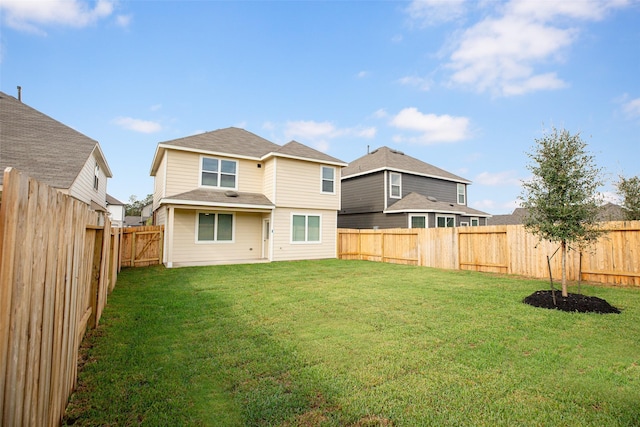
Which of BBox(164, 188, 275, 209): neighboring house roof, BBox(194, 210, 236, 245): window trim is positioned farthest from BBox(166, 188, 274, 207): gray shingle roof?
BBox(194, 210, 236, 245): window trim

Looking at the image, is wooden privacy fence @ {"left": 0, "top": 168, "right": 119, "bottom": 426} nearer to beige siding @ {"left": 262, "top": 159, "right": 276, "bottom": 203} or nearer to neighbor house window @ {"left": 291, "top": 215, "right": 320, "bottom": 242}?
beige siding @ {"left": 262, "top": 159, "right": 276, "bottom": 203}

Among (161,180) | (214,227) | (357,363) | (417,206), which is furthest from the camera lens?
(417,206)

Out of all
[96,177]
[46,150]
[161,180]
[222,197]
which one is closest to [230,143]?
[222,197]

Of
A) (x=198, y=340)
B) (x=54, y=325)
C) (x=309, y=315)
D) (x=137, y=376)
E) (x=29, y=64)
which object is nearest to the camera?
(x=54, y=325)

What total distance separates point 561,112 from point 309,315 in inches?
282

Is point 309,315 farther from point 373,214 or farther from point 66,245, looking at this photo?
point 373,214

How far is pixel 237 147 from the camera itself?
610 inches

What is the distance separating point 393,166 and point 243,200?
10655 mm

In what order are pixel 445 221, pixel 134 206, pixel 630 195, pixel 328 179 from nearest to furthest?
pixel 630 195 → pixel 328 179 → pixel 445 221 → pixel 134 206

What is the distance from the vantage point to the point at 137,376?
3.20 m


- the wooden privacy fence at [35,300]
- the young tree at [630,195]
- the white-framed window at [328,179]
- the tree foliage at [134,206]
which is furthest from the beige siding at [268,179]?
the tree foliage at [134,206]

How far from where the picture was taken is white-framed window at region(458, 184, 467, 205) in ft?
78.5

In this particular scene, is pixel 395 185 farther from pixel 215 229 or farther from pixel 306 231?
pixel 215 229

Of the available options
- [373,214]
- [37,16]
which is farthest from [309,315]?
[373,214]
